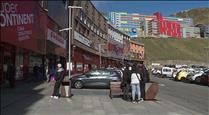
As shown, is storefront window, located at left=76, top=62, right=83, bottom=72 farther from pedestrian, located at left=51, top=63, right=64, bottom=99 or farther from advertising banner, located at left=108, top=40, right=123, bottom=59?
pedestrian, located at left=51, top=63, right=64, bottom=99

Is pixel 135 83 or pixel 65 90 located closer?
pixel 135 83

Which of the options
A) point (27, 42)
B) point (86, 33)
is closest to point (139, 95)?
point (27, 42)

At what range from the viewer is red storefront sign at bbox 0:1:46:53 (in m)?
22.6

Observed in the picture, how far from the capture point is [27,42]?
2998 centimetres

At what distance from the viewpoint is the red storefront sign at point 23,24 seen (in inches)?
890

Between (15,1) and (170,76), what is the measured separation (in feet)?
168

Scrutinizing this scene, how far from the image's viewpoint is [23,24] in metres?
27.4

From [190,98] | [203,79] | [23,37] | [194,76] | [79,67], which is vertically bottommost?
[190,98]

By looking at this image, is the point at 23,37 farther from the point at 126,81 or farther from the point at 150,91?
the point at 150,91

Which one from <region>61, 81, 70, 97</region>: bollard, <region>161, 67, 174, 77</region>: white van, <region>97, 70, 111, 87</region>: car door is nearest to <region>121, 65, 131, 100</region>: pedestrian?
<region>61, 81, 70, 97</region>: bollard

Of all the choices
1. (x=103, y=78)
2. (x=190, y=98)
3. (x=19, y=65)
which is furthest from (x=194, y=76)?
(x=190, y=98)

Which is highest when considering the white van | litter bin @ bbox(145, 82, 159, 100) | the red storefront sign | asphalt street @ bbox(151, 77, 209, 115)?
the red storefront sign

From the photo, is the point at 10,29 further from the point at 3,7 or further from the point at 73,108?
the point at 73,108

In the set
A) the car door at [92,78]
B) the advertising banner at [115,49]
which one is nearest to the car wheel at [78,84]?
the car door at [92,78]
